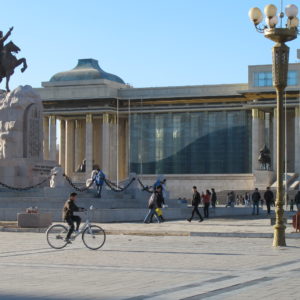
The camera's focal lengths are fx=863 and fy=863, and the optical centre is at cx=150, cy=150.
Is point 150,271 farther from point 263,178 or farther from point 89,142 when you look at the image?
point 89,142

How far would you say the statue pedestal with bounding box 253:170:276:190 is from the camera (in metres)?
87.9

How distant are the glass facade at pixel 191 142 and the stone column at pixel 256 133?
4269mm

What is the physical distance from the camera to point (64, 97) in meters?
99.1

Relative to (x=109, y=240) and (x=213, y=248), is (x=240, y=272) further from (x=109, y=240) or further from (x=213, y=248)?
(x=109, y=240)

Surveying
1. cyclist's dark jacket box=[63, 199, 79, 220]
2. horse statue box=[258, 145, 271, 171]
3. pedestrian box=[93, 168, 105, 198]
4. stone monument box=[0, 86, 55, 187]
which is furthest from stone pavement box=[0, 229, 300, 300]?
horse statue box=[258, 145, 271, 171]

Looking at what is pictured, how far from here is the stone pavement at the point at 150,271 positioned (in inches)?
480

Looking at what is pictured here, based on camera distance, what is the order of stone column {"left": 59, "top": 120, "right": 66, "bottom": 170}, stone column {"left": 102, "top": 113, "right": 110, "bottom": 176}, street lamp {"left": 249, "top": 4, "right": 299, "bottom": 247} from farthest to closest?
stone column {"left": 59, "top": 120, "right": 66, "bottom": 170}
stone column {"left": 102, "top": 113, "right": 110, "bottom": 176}
street lamp {"left": 249, "top": 4, "right": 299, "bottom": 247}

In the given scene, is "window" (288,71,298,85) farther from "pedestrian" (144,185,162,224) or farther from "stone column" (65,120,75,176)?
"pedestrian" (144,185,162,224)

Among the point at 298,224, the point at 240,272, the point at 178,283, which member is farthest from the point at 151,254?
the point at 298,224

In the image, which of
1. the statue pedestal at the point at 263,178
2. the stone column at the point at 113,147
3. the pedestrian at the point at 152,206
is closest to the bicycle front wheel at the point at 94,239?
the pedestrian at the point at 152,206

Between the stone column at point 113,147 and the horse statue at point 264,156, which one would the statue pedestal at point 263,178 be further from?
the stone column at point 113,147

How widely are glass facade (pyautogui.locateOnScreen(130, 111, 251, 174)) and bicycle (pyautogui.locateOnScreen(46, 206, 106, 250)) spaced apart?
3020 inches

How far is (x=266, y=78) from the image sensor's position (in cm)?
9050

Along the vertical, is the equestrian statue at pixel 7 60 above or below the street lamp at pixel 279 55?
above
